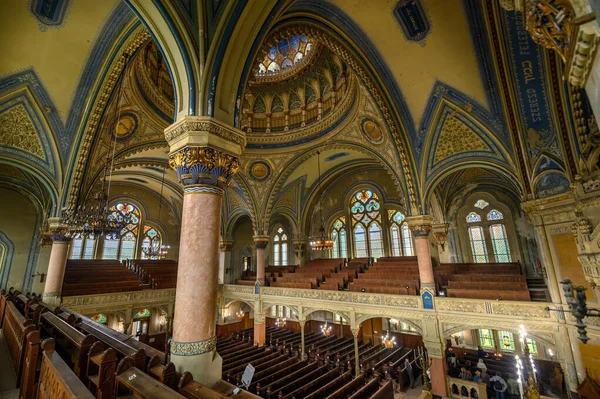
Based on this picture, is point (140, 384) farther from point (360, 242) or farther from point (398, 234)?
point (360, 242)

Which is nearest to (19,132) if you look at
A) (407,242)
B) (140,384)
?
(140,384)

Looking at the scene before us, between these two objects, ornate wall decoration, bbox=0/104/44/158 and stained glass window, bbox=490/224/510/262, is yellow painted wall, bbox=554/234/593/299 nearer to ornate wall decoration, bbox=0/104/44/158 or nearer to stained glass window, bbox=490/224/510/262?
stained glass window, bbox=490/224/510/262

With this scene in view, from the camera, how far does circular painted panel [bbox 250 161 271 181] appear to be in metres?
14.9

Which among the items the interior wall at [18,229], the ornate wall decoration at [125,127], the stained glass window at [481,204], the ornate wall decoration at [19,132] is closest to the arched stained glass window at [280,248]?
the ornate wall decoration at [125,127]

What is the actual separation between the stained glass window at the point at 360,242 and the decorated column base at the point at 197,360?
14.9m

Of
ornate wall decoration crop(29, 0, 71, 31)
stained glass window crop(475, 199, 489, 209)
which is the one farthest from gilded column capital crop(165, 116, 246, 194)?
stained glass window crop(475, 199, 489, 209)

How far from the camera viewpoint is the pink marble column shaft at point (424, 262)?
979cm

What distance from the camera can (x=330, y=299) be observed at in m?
11.9

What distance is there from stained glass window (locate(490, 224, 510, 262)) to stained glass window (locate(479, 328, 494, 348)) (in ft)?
12.2

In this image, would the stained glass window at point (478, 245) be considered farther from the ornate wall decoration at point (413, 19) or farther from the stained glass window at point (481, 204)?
the ornate wall decoration at point (413, 19)

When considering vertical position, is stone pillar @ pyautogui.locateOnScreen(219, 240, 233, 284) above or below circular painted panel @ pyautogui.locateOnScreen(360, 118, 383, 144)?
below

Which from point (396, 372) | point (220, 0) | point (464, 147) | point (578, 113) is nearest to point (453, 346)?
point (396, 372)

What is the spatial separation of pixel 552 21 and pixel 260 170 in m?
13.9

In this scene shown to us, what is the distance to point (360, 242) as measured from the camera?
17703mm
